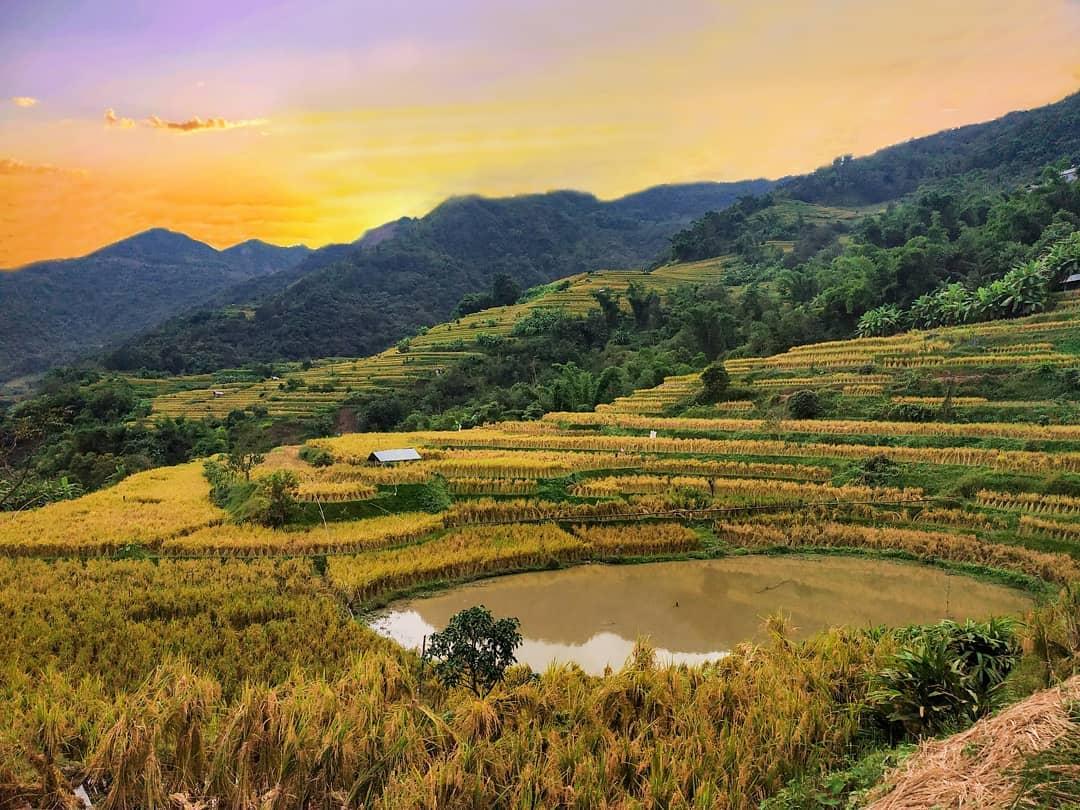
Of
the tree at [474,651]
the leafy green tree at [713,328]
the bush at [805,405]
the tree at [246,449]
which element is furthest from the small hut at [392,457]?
the leafy green tree at [713,328]

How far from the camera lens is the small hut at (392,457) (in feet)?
71.8

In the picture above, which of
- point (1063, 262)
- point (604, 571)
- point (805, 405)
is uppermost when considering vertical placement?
point (1063, 262)

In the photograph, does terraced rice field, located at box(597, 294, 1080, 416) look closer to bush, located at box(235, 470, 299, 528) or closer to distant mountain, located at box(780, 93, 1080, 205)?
bush, located at box(235, 470, 299, 528)

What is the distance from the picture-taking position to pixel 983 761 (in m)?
4.09

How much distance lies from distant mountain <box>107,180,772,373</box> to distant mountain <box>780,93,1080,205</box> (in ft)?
100

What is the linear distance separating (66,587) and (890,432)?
78.0 feet

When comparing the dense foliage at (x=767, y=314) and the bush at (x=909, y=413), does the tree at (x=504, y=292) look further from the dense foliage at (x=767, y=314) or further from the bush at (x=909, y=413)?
the bush at (x=909, y=413)

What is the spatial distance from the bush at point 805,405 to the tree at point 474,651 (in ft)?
67.8

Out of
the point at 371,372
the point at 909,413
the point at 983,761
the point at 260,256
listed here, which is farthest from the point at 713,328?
the point at 260,256

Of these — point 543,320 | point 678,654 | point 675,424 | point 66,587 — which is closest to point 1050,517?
point 678,654

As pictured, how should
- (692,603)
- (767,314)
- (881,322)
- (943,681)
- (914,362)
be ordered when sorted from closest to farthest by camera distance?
(943,681) < (692,603) < (914,362) < (881,322) < (767,314)

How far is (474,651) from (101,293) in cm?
13160

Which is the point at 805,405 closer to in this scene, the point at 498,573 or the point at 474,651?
the point at 498,573

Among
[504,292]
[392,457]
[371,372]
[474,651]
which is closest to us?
[474,651]
